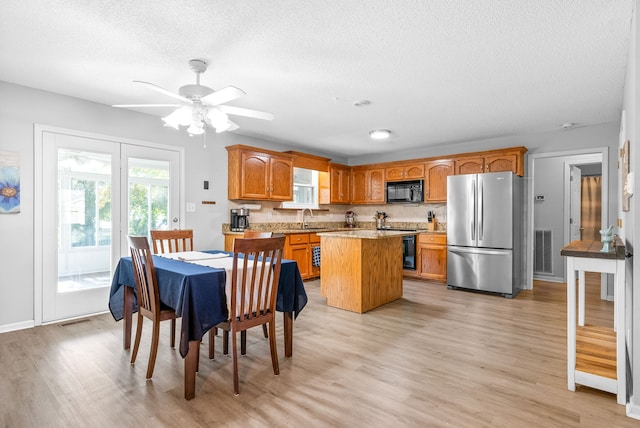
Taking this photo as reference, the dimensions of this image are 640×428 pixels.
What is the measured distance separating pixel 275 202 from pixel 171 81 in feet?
9.85

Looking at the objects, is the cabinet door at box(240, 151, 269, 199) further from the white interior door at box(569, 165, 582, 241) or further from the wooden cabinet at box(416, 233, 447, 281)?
the white interior door at box(569, 165, 582, 241)

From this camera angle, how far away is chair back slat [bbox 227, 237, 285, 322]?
7.03 feet

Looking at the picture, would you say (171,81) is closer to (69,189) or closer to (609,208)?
(69,189)

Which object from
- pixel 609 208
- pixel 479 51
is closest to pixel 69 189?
pixel 479 51

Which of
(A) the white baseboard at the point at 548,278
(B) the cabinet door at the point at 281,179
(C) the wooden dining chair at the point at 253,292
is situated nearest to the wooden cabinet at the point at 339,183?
(B) the cabinet door at the point at 281,179

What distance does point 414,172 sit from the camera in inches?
247

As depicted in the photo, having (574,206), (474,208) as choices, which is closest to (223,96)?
(474,208)

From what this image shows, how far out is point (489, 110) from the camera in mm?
4109

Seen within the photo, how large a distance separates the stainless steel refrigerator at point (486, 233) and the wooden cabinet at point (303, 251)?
215cm

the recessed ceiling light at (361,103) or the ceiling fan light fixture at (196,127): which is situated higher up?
the recessed ceiling light at (361,103)

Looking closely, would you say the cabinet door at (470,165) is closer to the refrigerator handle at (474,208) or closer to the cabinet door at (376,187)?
the refrigerator handle at (474,208)

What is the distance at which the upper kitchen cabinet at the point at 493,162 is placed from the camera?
16.9 feet

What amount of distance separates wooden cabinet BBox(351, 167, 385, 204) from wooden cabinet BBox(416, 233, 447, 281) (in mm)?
1308

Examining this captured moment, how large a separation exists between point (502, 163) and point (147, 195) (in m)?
5.06
